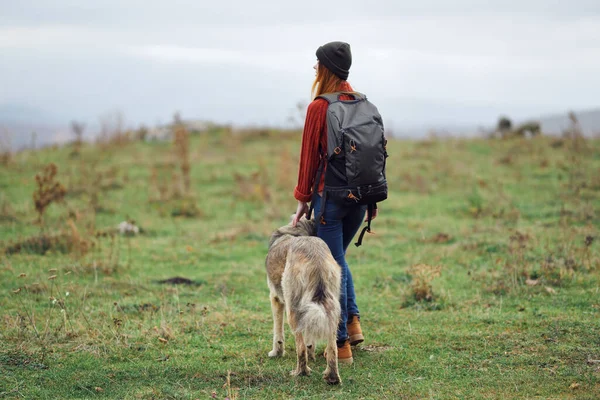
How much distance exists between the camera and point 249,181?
16641 mm

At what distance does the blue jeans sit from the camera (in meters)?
5.09

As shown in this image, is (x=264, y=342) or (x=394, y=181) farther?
(x=394, y=181)

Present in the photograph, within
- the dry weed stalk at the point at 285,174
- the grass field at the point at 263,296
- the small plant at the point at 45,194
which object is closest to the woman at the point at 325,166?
the grass field at the point at 263,296

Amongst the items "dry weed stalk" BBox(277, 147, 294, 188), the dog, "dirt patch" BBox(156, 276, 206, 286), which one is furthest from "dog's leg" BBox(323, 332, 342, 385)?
"dry weed stalk" BBox(277, 147, 294, 188)

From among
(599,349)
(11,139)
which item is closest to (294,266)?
(599,349)

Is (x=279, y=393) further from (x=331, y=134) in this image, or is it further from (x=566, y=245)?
(x=566, y=245)

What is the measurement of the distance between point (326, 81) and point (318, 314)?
193 cm

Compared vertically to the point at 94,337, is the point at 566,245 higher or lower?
higher

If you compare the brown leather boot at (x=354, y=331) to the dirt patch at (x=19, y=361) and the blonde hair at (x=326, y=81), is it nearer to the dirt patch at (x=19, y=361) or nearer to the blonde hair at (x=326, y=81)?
the blonde hair at (x=326, y=81)

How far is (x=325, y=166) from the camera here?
16.4 ft

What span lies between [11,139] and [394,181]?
1145 centimetres

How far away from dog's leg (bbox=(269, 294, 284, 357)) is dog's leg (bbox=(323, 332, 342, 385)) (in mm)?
831

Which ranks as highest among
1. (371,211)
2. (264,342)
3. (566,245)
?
(371,211)

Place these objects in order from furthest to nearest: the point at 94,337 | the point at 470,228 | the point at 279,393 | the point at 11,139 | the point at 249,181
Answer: the point at 11,139 < the point at 249,181 < the point at 470,228 < the point at 94,337 < the point at 279,393
